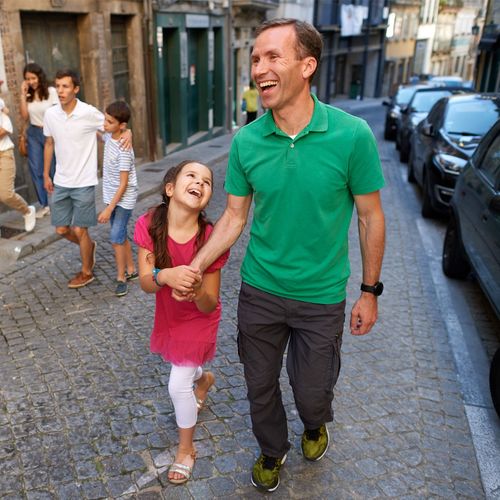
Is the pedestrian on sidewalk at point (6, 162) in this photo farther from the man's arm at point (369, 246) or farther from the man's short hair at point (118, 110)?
the man's arm at point (369, 246)

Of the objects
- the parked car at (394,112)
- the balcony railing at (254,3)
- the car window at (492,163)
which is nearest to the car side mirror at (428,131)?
the car window at (492,163)

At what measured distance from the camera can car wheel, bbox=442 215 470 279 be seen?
5703 millimetres

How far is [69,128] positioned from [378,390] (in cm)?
337

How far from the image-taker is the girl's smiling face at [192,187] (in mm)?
2574

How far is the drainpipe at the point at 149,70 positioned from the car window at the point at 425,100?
6019mm

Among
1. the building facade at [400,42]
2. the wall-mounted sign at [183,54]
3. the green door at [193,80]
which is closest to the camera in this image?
the wall-mounted sign at [183,54]

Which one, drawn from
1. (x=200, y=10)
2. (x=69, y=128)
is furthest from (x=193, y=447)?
(x=200, y=10)

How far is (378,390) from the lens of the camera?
377 centimetres

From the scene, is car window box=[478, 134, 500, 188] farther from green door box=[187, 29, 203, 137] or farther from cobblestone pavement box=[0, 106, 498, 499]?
green door box=[187, 29, 203, 137]

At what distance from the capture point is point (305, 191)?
7.75 feet

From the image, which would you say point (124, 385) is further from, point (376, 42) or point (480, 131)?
point (376, 42)

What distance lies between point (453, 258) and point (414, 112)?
8.12 m

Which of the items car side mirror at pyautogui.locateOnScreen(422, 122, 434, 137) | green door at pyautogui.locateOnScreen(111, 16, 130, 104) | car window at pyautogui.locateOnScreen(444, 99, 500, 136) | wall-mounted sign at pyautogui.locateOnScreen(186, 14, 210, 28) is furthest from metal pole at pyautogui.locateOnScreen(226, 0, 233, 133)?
car side mirror at pyautogui.locateOnScreen(422, 122, 434, 137)

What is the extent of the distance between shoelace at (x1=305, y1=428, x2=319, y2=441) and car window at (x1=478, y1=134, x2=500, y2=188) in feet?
8.92
